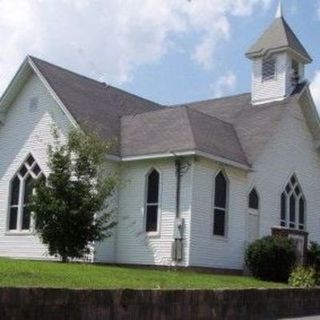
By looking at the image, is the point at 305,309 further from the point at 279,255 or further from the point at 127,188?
the point at 127,188

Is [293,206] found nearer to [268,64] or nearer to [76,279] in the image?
[268,64]

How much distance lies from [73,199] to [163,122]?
676cm

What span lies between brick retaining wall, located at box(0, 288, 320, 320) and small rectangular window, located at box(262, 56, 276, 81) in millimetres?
16221

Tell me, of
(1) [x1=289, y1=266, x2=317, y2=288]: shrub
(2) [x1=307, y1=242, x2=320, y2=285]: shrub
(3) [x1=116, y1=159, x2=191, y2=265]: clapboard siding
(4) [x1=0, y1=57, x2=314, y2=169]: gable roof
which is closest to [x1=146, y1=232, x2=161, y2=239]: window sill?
(3) [x1=116, y1=159, x2=191, y2=265]: clapboard siding

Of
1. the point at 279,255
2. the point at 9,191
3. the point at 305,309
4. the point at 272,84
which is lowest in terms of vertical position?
the point at 305,309

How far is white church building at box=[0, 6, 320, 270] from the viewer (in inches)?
1043

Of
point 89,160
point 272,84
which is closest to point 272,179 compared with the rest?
point 272,84

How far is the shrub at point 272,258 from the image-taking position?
84.2ft

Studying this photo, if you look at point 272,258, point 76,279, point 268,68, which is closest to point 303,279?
point 272,258

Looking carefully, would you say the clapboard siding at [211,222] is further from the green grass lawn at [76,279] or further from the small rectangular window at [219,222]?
the green grass lawn at [76,279]

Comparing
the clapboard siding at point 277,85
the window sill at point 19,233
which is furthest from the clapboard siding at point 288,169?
the window sill at point 19,233

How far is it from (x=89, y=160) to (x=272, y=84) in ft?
40.4

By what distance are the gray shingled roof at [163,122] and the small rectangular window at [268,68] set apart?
1.43 m

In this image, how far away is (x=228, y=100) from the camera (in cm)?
3556
